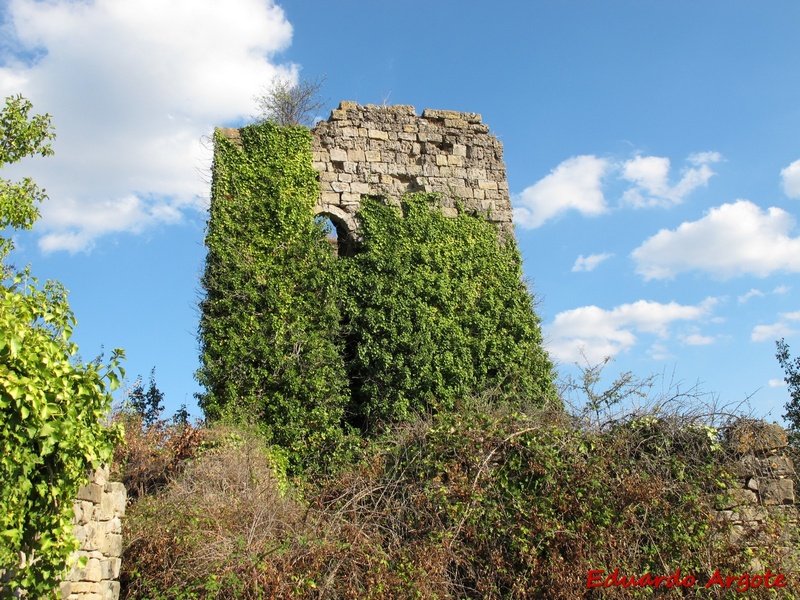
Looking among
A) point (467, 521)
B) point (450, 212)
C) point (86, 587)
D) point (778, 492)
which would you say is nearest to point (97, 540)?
point (86, 587)

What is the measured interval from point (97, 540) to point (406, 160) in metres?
8.12

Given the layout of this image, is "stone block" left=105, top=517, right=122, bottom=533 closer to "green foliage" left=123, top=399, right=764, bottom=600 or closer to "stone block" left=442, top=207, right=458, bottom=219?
"green foliage" left=123, top=399, right=764, bottom=600

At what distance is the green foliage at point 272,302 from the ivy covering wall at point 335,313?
2 cm

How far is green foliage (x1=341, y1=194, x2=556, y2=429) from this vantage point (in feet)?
33.7

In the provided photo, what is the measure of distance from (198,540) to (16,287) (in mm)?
2734

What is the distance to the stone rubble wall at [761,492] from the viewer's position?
6.76 meters

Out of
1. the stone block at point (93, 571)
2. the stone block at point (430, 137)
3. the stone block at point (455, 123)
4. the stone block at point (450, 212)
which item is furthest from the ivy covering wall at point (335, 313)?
the stone block at point (93, 571)

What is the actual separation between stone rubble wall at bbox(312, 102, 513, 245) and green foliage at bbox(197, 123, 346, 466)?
1.62 ft

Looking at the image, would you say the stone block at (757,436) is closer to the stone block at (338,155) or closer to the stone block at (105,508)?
the stone block at (105,508)

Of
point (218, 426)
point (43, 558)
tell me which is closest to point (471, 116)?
point (218, 426)

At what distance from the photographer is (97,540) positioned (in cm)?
572

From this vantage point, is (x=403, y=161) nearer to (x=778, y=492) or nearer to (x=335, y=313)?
(x=335, y=313)

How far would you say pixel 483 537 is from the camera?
670 cm

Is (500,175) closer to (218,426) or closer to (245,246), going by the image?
(245,246)
